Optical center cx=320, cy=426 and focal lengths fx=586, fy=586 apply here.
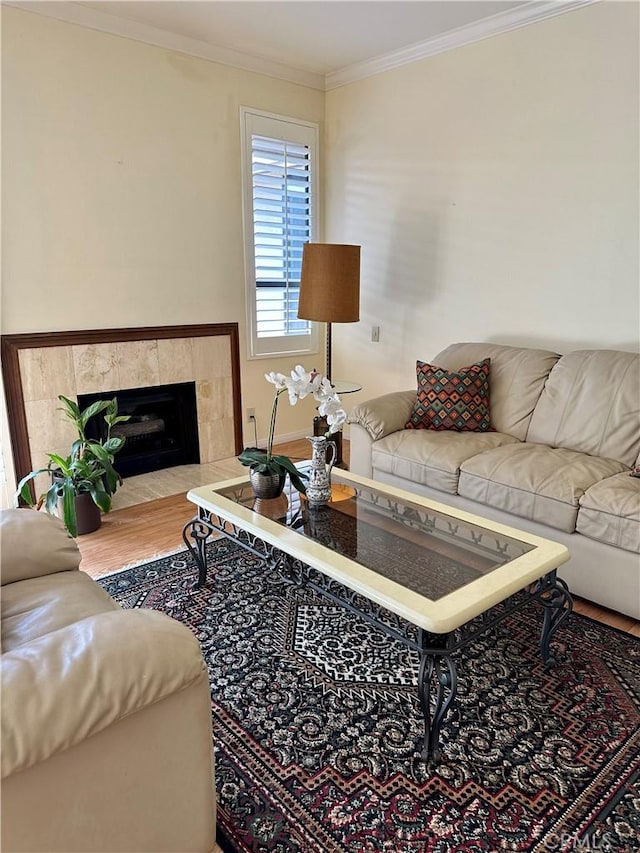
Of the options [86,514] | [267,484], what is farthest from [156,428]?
[267,484]

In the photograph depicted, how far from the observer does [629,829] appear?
1433mm

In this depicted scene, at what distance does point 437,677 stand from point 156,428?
3.00 m

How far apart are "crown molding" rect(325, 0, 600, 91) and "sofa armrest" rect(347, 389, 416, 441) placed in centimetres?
223

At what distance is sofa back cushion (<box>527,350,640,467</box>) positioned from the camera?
282 centimetres

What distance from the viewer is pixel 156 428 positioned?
13.6 feet

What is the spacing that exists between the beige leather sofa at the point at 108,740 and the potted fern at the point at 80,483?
1.77 meters

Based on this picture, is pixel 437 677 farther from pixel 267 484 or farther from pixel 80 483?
pixel 80 483

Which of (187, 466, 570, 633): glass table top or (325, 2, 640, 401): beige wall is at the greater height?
(325, 2, 640, 401): beige wall

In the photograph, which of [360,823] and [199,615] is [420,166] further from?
[360,823]

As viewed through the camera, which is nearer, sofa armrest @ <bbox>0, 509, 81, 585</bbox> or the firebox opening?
sofa armrest @ <bbox>0, 509, 81, 585</bbox>

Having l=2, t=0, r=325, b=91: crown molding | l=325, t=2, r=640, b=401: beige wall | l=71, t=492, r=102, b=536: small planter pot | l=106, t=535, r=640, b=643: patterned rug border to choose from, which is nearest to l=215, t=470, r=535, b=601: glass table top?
l=106, t=535, r=640, b=643: patterned rug border

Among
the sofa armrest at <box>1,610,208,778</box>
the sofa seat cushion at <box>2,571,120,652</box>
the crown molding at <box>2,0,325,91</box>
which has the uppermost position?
the crown molding at <box>2,0,325,91</box>

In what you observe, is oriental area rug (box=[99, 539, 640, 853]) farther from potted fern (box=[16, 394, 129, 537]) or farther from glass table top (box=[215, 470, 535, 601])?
potted fern (box=[16, 394, 129, 537])

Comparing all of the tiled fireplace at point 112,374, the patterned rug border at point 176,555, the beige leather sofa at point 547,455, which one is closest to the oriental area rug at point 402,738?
the patterned rug border at point 176,555
